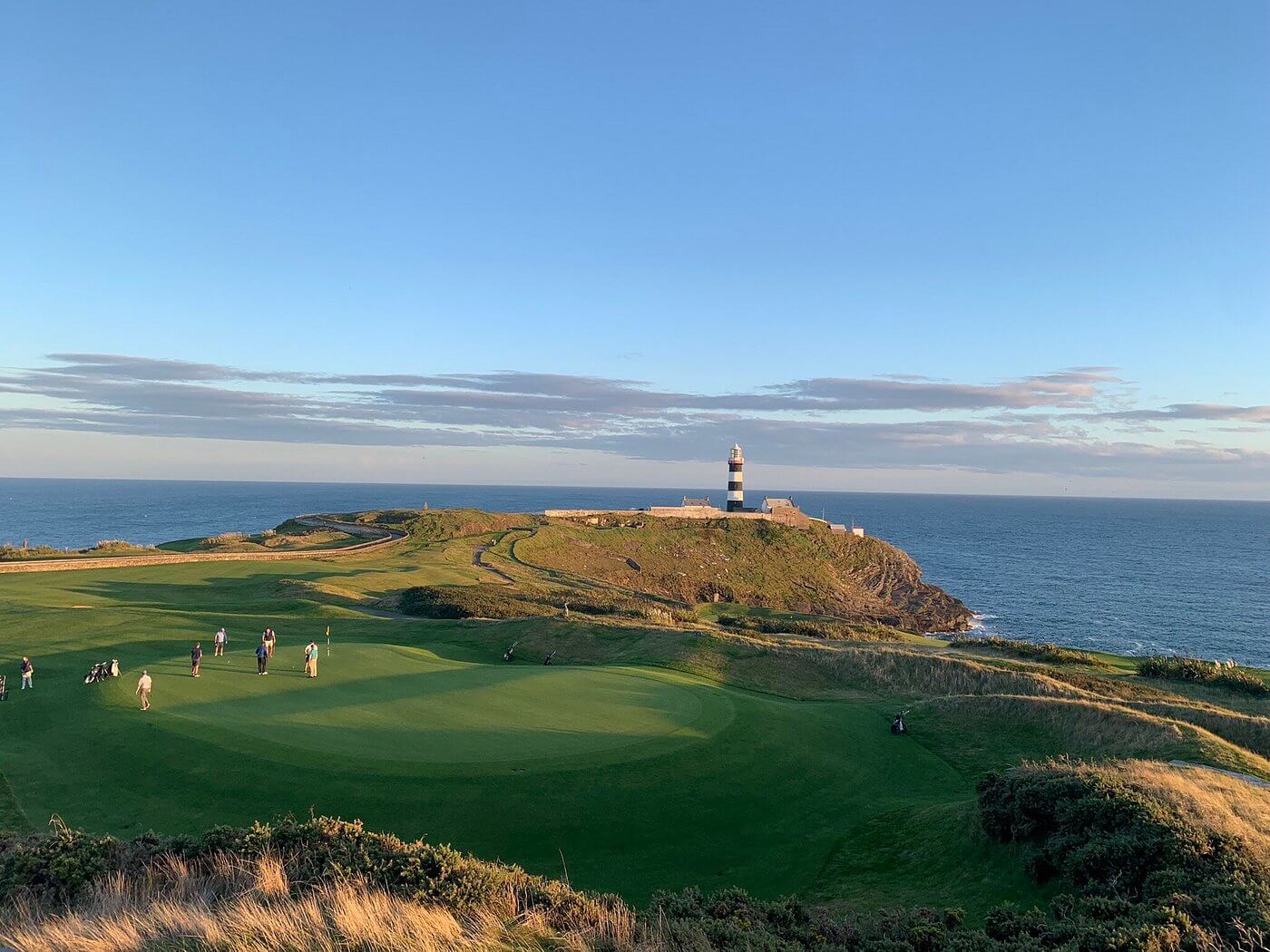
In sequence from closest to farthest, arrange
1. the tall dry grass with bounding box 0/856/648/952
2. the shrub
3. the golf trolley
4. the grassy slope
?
the tall dry grass with bounding box 0/856/648/952
the shrub
the grassy slope
the golf trolley

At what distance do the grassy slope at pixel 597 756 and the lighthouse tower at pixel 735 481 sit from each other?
69.3 metres

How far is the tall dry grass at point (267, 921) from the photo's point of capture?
706 centimetres

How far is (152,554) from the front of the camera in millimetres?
54719

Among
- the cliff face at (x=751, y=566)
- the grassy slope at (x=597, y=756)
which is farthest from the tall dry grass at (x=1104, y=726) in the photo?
the cliff face at (x=751, y=566)

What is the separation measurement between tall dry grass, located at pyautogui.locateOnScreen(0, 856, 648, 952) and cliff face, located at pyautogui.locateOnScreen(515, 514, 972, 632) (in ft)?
188

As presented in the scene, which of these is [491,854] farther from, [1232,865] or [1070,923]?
[1232,865]

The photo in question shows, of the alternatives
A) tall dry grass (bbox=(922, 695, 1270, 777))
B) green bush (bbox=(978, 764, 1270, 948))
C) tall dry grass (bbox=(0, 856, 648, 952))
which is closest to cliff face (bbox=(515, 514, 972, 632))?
tall dry grass (bbox=(922, 695, 1270, 777))

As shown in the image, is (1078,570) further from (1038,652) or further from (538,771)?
(538,771)

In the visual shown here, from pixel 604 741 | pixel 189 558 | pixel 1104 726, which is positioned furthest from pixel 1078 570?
pixel 604 741

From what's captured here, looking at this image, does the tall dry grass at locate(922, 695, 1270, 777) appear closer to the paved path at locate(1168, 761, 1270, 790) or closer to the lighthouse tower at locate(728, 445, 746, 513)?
the paved path at locate(1168, 761, 1270, 790)

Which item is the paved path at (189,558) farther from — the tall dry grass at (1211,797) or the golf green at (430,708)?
the tall dry grass at (1211,797)

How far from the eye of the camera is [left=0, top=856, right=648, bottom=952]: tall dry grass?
23.2ft

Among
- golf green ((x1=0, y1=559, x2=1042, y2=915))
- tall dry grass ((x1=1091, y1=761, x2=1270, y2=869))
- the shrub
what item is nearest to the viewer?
the shrub

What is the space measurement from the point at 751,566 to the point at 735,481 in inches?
801
